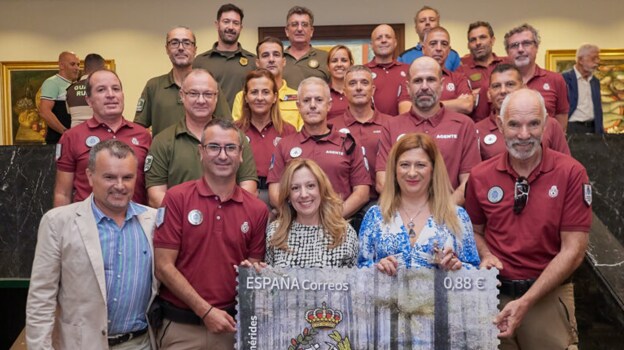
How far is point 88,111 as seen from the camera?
785 centimetres

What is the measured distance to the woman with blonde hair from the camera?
166 inches

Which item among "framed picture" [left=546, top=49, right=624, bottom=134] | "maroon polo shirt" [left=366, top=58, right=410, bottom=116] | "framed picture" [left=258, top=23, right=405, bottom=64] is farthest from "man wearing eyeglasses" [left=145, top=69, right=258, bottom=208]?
"framed picture" [left=546, top=49, right=624, bottom=134]

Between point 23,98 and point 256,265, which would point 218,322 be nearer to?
point 256,265

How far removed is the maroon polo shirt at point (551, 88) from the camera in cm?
659

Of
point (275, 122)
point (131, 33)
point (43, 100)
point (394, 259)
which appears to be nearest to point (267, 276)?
point (394, 259)

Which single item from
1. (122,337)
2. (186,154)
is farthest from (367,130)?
(122,337)

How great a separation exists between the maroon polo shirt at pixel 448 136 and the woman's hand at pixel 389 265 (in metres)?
1.32

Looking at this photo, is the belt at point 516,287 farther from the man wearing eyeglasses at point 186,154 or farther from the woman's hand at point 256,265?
the man wearing eyeglasses at point 186,154

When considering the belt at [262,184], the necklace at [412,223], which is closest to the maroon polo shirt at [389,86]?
the belt at [262,184]

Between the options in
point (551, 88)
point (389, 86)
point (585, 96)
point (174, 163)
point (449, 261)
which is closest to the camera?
point (449, 261)

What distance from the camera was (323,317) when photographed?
13.2 ft

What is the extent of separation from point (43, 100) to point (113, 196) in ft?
17.3

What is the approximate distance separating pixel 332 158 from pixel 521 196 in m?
Result: 1.50

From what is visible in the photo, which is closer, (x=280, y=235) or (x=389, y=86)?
(x=280, y=235)
